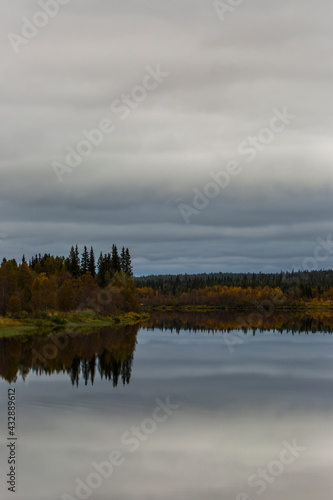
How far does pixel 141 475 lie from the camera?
1772 cm

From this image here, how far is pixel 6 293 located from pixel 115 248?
63.4 m

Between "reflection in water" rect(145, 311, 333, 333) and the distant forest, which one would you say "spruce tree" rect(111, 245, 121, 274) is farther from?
"reflection in water" rect(145, 311, 333, 333)

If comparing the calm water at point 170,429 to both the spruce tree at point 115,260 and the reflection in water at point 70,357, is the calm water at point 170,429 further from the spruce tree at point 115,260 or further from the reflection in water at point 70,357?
the spruce tree at point 115,260

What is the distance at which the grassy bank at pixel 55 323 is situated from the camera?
7000 centimetres

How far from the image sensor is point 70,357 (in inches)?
1848

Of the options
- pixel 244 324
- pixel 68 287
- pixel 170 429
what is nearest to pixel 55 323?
pixel 68 287

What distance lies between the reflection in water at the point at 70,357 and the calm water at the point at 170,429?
0.67ft

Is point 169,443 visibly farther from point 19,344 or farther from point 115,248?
point 115,248

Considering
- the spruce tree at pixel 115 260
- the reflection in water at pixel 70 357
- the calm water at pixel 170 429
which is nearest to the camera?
the calm water at pixel 170 429

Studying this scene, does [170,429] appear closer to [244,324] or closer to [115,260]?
[244,324]

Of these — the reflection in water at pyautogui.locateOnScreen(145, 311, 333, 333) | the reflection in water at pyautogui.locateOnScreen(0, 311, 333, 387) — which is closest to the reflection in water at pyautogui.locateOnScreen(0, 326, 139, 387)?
the reflection in water at pyautogui.locateOnScreen(0, 311, 333, 387)

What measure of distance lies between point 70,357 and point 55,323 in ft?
112

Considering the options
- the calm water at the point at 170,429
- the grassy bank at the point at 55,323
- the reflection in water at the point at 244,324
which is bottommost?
the reflection in water at the point at 244,324

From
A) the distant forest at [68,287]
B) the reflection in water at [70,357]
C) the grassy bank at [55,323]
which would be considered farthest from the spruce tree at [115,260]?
the reflection in water at [70,357]
